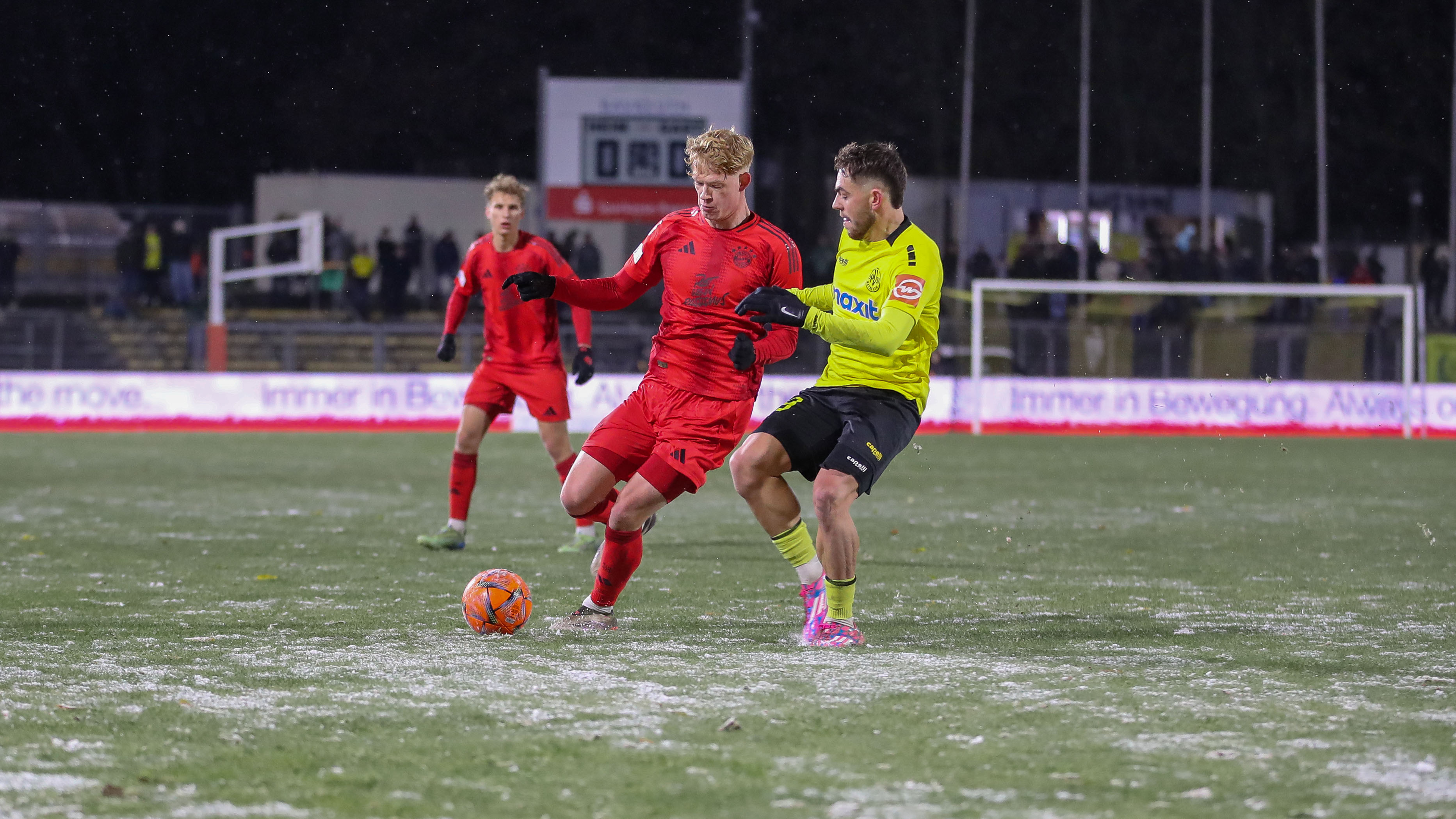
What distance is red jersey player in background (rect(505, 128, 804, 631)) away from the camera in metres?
6.11

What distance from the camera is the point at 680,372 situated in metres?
6.20

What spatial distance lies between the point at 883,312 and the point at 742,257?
62cm

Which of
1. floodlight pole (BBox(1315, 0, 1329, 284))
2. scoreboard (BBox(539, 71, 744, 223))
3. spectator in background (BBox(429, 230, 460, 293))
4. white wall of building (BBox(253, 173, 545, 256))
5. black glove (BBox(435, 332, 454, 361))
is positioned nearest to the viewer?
black glove (BBox(435, 332, 454, 361))

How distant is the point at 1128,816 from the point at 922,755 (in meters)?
0.65

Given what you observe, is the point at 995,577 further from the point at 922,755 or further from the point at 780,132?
the point at 780,132

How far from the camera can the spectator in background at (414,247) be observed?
27.5 meters

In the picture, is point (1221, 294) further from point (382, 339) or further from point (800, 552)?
point (800, 552)

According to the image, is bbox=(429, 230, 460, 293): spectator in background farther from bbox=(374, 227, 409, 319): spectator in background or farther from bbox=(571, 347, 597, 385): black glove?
bbox=(571, 347, 597, 385): black glove

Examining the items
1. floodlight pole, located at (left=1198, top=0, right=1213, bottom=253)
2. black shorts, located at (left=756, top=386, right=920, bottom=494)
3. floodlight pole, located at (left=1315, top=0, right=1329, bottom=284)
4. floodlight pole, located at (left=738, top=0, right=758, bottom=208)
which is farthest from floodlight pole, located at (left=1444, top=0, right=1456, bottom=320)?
black shorts, located at (left=756, top=386, right=920, bottom=494)

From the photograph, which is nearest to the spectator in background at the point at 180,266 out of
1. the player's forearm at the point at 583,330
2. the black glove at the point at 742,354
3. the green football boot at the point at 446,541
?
the player's forearm at the point at 583,330

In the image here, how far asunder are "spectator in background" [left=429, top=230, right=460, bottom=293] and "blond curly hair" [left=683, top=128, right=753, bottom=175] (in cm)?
2104

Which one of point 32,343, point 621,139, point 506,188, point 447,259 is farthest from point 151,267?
point 506,188

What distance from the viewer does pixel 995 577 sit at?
8023 mm

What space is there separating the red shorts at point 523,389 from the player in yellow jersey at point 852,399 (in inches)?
135
